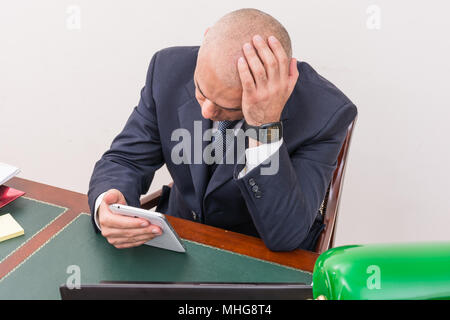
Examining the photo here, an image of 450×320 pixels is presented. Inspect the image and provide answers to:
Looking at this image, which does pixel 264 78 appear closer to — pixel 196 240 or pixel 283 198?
pixel 283 198

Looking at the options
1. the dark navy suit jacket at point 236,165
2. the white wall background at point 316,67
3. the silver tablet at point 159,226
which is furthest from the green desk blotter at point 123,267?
the white wall background at point 316,67

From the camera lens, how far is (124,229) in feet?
4.03

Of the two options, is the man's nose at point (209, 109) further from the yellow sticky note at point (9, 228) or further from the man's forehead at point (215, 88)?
the yellow sticky note at point (9, 228)

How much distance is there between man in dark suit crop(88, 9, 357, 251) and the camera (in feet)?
3.91

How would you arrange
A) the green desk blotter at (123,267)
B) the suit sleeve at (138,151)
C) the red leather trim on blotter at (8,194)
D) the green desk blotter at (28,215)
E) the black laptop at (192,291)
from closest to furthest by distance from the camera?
the black laptop at (192,291) < the green desk blotter at (123,267) < the green desk blotter at (28,215) < the red leather trim on blotter at (8,194) < the suit sleeve at (138,151)

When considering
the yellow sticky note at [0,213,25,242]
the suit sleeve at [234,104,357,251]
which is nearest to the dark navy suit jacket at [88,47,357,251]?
the suit sleeve at [234,104,357,251]

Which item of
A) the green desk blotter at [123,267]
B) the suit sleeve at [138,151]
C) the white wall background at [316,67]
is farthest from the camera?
the white wall background at [316,67]

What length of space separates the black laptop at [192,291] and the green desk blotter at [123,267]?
380 mm

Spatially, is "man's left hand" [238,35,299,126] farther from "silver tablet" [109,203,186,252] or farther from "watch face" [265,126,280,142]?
"silver tablet" [109,203,186,252]

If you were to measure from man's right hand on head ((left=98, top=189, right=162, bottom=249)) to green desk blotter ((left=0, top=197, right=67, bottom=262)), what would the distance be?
22 cm

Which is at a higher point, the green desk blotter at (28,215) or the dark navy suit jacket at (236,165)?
the dark navy suit jacket at (236,165)

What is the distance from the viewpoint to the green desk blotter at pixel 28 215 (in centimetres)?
128

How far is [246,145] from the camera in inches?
57.5

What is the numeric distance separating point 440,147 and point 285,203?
137 cm
